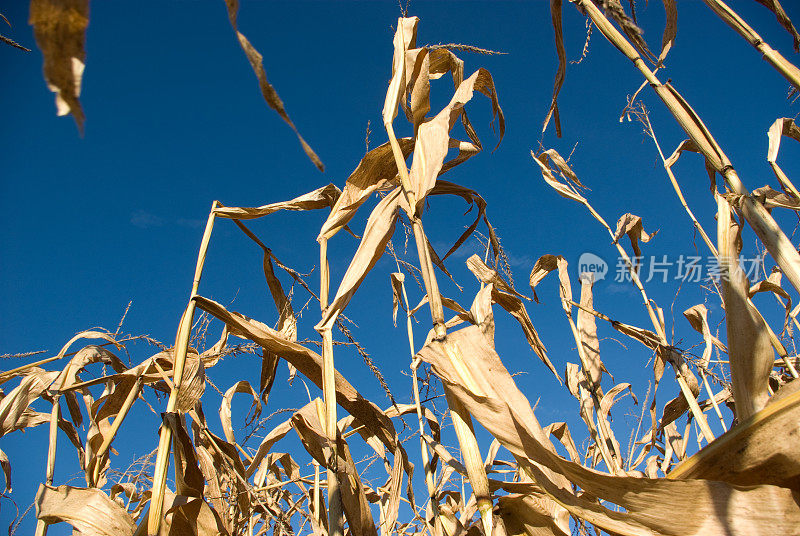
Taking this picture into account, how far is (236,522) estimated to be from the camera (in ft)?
5.26

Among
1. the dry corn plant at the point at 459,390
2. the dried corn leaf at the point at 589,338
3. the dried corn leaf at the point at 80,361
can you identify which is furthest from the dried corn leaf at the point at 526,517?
the dried corn leaf at the point at 80,361

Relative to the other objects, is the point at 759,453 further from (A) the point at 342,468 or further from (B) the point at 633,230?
Answer: (B) the point at 633,230

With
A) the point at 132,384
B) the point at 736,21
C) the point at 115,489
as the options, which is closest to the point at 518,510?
the point at 736,21

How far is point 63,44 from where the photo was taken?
0.30m

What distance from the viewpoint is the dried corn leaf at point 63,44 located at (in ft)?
0.93

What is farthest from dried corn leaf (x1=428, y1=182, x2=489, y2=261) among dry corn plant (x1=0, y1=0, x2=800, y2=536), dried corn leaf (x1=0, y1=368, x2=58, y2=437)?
dried corn leaf (x1=0, y1=368, x2=58, y2=437)

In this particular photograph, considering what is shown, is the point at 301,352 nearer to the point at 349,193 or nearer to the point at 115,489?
the point at 349,193

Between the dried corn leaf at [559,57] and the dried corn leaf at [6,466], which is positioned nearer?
the dried corn leaf at [559,57]

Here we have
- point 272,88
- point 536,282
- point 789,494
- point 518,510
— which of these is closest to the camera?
point 272,88

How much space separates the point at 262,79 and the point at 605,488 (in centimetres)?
69

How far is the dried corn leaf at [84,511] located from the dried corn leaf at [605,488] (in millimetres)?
769

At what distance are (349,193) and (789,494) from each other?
0.96 metres

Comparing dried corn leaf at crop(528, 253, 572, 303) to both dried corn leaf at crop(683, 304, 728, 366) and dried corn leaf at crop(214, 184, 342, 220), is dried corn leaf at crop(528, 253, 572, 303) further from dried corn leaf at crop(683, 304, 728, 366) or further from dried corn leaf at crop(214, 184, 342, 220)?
dried corn leaf at crop(214, 184, 342, 220)

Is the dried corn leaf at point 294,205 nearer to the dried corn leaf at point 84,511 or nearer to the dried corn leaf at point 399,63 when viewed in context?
the dried corn leaf at point 399,63
